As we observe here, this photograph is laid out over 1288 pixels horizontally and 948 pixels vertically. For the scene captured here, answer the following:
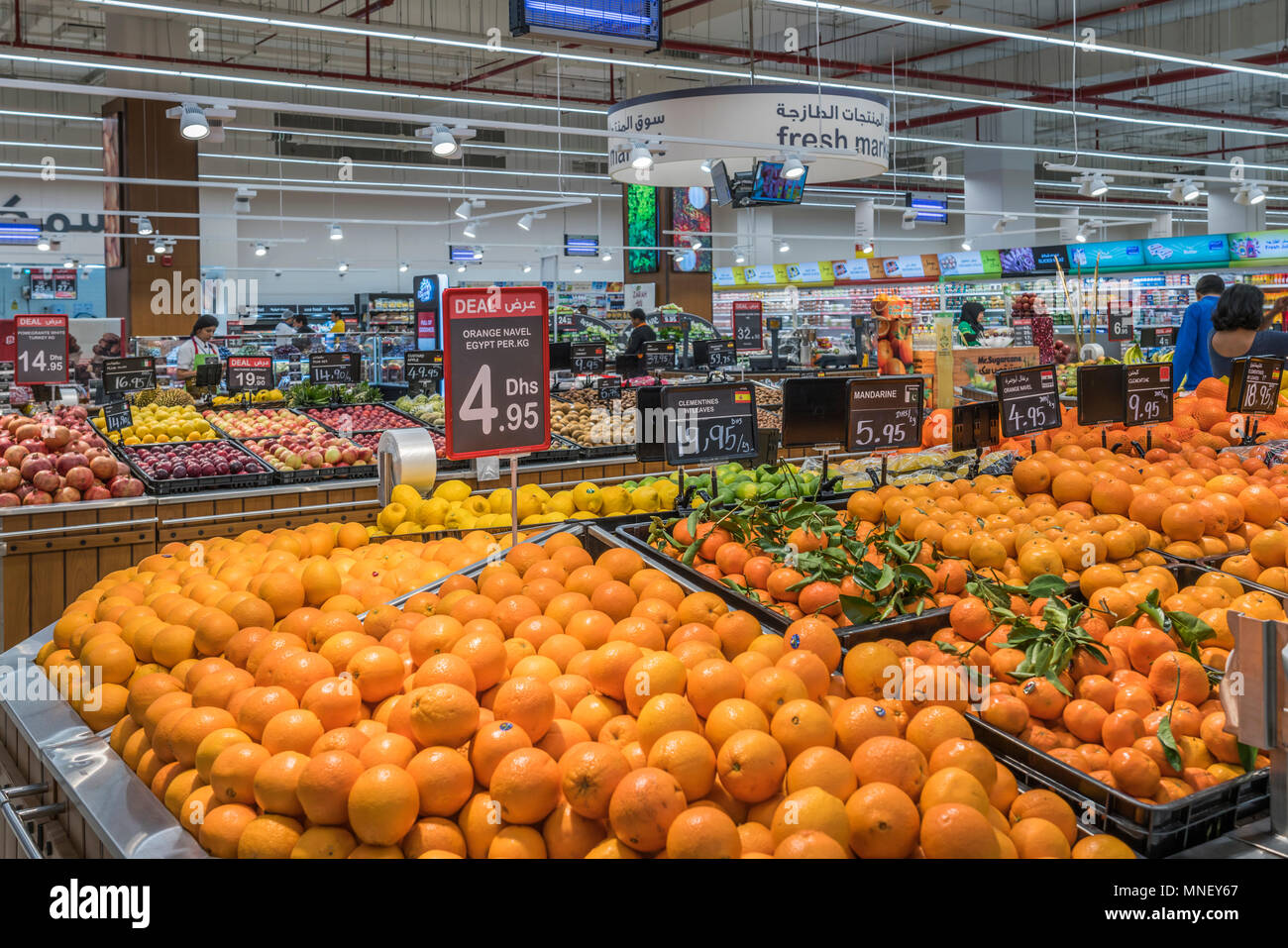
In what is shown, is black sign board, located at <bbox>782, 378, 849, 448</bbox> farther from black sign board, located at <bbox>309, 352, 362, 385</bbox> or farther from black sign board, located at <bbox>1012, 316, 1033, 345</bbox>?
black sign board, located at <bbox>1012, 316, 1033, 345</bbox>

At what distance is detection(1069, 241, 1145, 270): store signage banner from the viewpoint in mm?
17703

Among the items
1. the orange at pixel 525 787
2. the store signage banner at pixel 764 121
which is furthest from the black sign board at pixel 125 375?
the orange at pixel 525 787

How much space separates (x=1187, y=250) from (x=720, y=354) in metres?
8.56

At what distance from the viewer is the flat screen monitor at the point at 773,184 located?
9367 millimetres

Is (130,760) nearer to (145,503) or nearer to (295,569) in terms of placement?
(295,569)

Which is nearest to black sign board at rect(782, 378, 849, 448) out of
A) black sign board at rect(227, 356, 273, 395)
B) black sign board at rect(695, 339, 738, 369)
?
black sign board at rect(227, 356, 273, 395)

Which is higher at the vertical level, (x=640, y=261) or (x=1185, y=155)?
(x=1185, y=155)

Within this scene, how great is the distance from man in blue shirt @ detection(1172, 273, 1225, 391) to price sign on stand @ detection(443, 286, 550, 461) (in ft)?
16.1

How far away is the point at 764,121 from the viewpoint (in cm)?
884

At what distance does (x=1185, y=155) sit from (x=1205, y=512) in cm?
2499

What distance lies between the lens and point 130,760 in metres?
2.20
